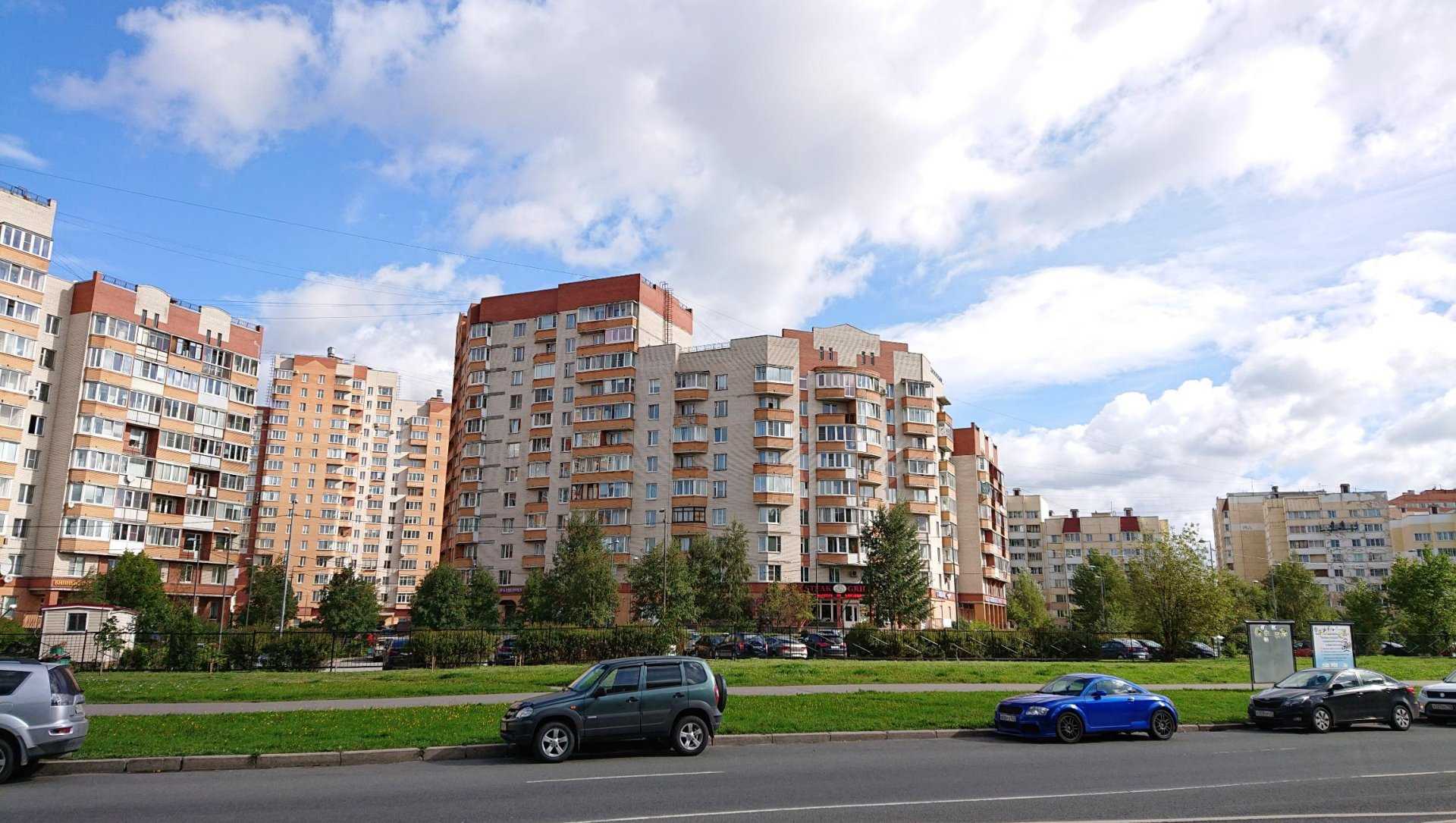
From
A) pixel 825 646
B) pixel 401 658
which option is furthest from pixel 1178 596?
pixel 401 658

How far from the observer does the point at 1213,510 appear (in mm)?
172875

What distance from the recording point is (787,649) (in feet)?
145

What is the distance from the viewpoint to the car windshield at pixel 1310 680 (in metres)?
21.8

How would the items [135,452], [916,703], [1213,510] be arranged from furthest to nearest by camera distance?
[1213,510] < [135,452] < [916,703]

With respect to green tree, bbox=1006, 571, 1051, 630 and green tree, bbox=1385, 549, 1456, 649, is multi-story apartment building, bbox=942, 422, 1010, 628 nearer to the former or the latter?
green tree, bbox=1006, 571, 1051, 630

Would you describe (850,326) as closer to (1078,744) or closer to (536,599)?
(536,599)

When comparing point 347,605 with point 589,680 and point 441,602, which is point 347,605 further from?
point 589,680

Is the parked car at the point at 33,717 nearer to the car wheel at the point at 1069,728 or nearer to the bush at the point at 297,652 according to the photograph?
the car wheel at the point at 1069,728

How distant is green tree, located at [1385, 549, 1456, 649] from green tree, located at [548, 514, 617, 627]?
172 ft

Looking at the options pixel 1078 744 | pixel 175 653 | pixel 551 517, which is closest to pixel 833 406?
pixel 551 517

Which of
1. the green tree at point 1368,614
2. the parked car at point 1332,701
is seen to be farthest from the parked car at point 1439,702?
the green tree at point 1368,614

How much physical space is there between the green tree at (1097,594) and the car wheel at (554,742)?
71.7 metres

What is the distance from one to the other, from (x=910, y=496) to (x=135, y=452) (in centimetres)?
6459

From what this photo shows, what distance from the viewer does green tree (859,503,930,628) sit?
7106 cm
